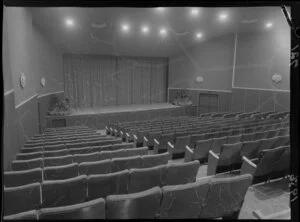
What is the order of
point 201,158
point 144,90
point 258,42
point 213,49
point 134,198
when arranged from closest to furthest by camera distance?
point 134,198 → point 201,158 → point 258,42 → point 213,49 → point 144,90

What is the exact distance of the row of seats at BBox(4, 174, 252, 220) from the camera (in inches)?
29.1

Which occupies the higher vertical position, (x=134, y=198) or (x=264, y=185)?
(x=134, y=198)

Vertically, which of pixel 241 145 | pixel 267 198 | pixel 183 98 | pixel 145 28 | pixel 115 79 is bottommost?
pixel 267 198

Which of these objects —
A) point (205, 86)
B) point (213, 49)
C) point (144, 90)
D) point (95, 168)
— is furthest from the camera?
point (144, 90)

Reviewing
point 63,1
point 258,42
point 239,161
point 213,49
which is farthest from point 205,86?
point 63,1

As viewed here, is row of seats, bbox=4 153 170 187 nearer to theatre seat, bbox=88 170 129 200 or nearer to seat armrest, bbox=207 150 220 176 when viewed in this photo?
theatre seat, bbox=88 170 129 200

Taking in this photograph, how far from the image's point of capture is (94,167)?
1.35 meters

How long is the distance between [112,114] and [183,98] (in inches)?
89.5

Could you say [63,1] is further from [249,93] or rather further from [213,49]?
[249,93]

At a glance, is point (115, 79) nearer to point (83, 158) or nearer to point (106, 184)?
point (83, 158)

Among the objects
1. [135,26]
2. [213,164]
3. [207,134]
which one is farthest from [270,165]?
[135,26]

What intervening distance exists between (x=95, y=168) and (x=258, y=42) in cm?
281

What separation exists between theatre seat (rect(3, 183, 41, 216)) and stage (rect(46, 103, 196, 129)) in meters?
3.90

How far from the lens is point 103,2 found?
983 mm
